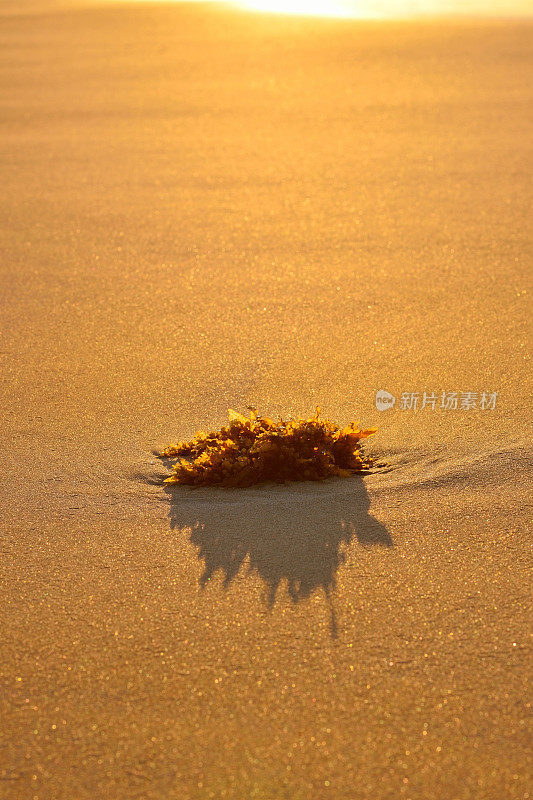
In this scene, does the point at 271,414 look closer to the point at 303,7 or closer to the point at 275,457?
the point at 275,457

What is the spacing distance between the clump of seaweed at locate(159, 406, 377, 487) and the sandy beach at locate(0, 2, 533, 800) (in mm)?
46

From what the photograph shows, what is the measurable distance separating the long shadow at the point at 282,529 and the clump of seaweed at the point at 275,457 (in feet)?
0.12

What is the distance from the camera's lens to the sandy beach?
4.86ft

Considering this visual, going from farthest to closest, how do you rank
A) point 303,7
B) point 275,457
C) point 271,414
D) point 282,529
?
1. point 303,7
2. point 271,414
3. point 275,457
4. point 282,529

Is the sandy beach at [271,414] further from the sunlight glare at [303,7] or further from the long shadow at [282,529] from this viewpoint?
the sunlight glare at [303,7]

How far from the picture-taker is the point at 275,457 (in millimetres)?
2186

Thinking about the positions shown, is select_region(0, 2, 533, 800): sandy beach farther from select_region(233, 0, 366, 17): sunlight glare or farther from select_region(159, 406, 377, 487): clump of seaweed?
select_region(233, 0, 366, 17): sunlight glare

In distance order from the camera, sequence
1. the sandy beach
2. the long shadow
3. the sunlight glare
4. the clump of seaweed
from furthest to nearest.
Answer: the sunlight glare < the clump of seaweed < the long shadow < the sandy beach

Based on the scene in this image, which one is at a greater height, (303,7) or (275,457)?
(303,7)

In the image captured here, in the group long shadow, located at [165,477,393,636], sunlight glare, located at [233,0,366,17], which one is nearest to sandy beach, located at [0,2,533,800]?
long shadow, located at [165,477,393,636]

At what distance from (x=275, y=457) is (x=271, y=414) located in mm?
351

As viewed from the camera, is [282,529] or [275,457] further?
[275,457]

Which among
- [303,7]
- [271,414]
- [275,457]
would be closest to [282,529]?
[275,457]

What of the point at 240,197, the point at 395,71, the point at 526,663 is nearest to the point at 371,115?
the point at 395,71
